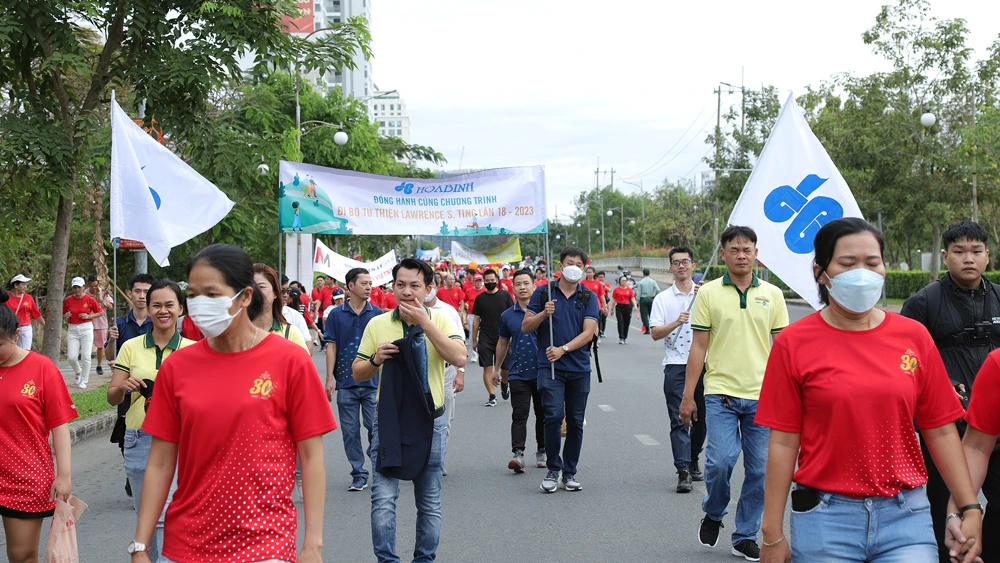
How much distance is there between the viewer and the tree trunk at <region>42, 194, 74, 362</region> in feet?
37.1

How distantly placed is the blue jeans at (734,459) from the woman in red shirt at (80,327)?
40.1ft

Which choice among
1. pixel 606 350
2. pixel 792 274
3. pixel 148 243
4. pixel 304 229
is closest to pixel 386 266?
pixel 606 350

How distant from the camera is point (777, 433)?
11.4ft

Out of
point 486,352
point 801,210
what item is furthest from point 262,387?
point 486,352

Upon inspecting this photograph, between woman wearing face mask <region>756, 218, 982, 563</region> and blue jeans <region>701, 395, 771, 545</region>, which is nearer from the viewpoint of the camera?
woman wearing face mask <region>756, 218, 982, 563</region>

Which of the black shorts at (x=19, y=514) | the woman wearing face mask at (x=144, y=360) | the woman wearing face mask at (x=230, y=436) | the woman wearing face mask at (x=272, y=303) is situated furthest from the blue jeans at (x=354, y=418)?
the woman wearing face mask at (x=230, y=436)

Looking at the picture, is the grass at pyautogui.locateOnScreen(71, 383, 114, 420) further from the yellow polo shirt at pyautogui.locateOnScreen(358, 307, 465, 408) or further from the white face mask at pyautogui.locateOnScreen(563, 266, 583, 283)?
the yellow polo shirt at pyautogui.locateOnScreen(358, 307, 465, 408)

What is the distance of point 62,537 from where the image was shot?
450cm

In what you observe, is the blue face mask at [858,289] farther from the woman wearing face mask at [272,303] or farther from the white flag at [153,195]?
the white flag at [153,195]

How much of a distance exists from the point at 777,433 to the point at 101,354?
1802 cm

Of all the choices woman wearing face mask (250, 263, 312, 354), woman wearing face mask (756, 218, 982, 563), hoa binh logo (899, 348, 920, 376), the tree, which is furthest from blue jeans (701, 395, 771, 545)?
the tree

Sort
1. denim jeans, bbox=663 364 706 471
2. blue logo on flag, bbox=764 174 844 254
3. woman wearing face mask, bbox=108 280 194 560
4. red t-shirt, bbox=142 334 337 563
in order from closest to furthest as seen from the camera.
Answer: red t-shirt, bbox=142 334 337 563
woman wearing face mask, bbox=108 280 194 560
blue logo on flag, bbox=764 174 844 254
denim jeans, bbox=663 364 706 471

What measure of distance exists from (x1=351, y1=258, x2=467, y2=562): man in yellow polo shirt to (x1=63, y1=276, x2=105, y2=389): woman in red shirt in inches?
468

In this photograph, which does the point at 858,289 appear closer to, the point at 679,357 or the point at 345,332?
the point at 679,357
